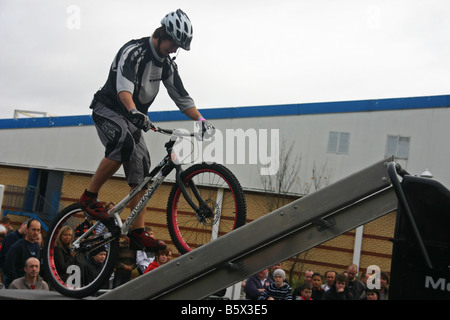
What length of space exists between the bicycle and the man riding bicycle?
14 centimetres

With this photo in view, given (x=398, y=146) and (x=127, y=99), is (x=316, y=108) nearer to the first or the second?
(x=398, y=146)

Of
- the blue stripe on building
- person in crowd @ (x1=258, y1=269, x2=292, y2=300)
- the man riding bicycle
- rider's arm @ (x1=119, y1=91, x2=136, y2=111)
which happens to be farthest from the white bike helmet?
the blue stripe on building

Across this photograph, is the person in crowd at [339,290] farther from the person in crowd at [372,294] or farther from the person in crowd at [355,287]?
the person in crowd at [372,294]

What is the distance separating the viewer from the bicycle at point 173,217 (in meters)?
3.85

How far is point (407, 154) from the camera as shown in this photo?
1514 centimetres

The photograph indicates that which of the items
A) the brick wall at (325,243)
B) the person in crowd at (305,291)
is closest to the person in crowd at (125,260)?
the person in crowd at (305,291)

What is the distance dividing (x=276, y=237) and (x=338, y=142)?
44.1 ft

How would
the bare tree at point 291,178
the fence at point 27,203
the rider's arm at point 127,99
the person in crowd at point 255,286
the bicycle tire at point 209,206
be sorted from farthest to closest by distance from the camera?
the fence at point 27,203
the bare tree at point 291,178
the person in crowd at point 255,286
the rider's arm at point 127,99
the bicycle tire at point 209,206

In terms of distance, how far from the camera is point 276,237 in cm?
282

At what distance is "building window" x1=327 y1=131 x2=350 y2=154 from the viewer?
15586 millimetres

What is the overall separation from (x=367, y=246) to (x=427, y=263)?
14.7 m

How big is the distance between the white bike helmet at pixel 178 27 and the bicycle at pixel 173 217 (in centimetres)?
66
